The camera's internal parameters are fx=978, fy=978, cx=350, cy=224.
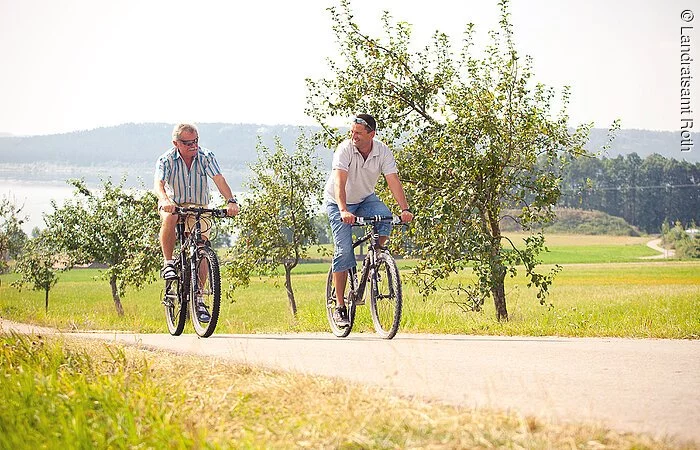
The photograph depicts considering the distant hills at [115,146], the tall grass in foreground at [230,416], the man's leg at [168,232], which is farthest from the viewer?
the distant hills at [115,146]

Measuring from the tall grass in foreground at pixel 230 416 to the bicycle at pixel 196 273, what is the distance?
8.04 feet

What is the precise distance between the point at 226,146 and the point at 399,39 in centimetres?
15180

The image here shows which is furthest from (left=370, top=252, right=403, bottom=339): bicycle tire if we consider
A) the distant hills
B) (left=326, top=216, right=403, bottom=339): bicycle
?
the distant hills

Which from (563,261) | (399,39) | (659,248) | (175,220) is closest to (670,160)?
(659,248)

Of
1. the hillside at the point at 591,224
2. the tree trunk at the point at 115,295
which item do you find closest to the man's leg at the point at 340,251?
the tree trunk at the point at 115,295

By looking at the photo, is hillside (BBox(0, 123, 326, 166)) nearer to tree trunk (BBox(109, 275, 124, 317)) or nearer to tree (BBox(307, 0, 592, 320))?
tree trunk (BBox(109, 275, 124, 317))

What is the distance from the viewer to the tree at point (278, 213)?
104 feet

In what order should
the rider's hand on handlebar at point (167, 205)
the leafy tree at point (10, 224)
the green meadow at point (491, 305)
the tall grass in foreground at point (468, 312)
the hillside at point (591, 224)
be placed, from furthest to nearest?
the hillside at point (591, 224) < the leafy tree at point (10, 224) < the green meadow at point (491, 305) < the tall grass in foreground at point (468, 312) < the rider's hand on handlebar at point (167, 205)

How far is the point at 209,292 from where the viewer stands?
9195 millimetres

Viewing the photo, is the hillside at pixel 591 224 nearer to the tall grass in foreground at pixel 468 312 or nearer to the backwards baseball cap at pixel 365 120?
the tall grass in foreground at pixel 468 312

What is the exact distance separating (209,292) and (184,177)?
1.11 metres

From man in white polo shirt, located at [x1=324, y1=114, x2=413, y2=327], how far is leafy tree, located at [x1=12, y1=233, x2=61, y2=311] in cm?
4297

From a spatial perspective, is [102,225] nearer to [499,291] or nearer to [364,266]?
[499,291]

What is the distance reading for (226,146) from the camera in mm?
167875
